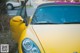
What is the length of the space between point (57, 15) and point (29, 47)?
169 centimetres

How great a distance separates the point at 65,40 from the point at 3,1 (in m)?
9.59

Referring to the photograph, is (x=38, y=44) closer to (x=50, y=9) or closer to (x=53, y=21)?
(x=53, y=21)

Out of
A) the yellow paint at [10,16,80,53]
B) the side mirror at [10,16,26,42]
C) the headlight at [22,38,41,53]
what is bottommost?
the side mirror at [10,16,26,42]

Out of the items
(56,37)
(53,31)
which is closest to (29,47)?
(56,37)

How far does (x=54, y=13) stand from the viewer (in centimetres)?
671

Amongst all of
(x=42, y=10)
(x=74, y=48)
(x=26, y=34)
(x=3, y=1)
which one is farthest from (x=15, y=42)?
A: (x=3, y=1)

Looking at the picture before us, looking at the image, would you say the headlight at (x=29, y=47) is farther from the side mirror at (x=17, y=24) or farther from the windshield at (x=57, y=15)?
the side mirror at (x=17, y=24)

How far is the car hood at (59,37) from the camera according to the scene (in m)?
5.10

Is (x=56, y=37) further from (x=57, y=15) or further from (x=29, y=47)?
(x=57, y=15)

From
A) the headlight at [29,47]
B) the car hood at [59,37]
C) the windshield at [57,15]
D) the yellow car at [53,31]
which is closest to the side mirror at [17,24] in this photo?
the yellow car at [53,31]

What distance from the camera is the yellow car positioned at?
5156 millimetres

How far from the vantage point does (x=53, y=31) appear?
5.68 metres

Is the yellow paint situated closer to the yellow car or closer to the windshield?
the yellow car

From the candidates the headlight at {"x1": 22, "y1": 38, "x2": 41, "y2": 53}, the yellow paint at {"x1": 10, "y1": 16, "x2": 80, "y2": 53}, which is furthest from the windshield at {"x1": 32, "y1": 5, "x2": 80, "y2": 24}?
the headlight at {"x1": 22, "y1": 38, "x2": 41, "y2": 53}
